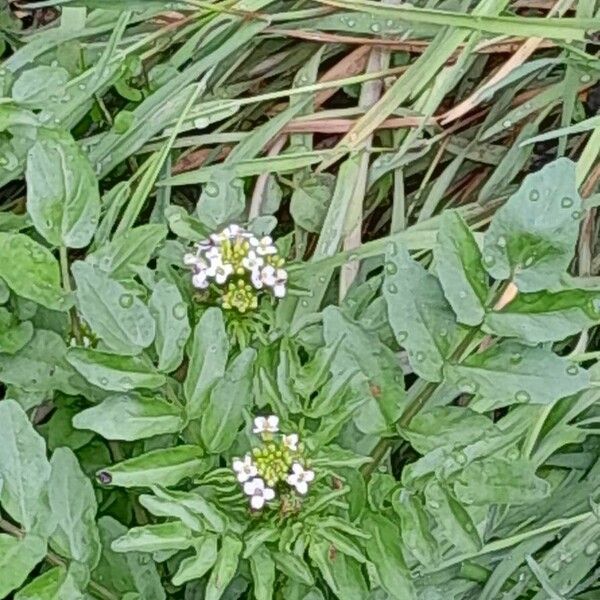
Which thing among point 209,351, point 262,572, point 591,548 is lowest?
point 591,548

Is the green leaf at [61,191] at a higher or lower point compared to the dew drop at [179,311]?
higher

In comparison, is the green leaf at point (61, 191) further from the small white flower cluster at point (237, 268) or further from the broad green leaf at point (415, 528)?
the broad green leaf at point (415, 528)

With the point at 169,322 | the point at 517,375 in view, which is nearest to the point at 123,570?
the point at 169,322

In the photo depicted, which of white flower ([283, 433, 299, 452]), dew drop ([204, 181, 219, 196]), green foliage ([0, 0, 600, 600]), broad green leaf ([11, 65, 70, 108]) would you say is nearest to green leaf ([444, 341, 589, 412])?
green foliage ([0, 0, 600, 600])

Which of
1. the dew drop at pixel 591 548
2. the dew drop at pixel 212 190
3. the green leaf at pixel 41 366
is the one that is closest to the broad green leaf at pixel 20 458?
the green leaf at pixel 41 366

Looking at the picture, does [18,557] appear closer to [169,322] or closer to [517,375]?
[169,322]

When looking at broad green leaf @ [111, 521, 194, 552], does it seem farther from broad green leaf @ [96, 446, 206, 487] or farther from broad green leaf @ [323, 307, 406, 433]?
broad green leaf @ [323, 307, 406, 433]
